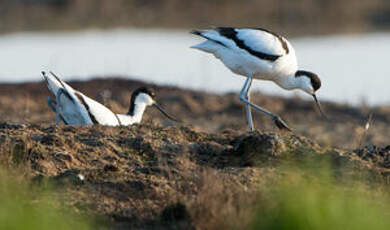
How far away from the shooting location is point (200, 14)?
21844 mm

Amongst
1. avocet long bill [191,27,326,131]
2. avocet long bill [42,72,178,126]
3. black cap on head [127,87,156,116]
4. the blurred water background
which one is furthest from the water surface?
avocet long bill [42,72,178,126]

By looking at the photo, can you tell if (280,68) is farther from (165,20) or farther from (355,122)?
(165,20)

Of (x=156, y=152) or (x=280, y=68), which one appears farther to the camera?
(x=280, y=68)

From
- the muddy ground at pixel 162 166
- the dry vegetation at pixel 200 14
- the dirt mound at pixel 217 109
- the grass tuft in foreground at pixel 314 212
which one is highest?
the grass tuft in foreground at pixel 314 212

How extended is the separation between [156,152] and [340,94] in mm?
8019

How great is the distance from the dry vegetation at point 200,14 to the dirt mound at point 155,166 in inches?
538

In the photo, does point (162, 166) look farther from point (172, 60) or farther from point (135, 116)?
point (172, 60)

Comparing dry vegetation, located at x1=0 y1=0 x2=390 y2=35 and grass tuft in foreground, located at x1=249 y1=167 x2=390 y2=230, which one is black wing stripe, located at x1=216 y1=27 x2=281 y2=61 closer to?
grass tuft in foreground, located at x1=249 y1=167 x2=390 y2=230

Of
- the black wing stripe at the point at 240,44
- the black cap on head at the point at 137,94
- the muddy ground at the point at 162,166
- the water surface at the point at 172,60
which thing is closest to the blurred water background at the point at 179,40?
the water surface at the point at 172,60

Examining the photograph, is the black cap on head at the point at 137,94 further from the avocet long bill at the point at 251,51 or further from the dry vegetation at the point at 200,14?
the dry vegetation at the point at 200,14

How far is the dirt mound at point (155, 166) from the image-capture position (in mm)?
4961

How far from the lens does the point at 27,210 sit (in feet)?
14.4

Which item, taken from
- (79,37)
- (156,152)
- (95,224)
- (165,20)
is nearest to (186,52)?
(79,37)

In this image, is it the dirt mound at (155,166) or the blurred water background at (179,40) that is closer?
the dirt mound at (155,166)
